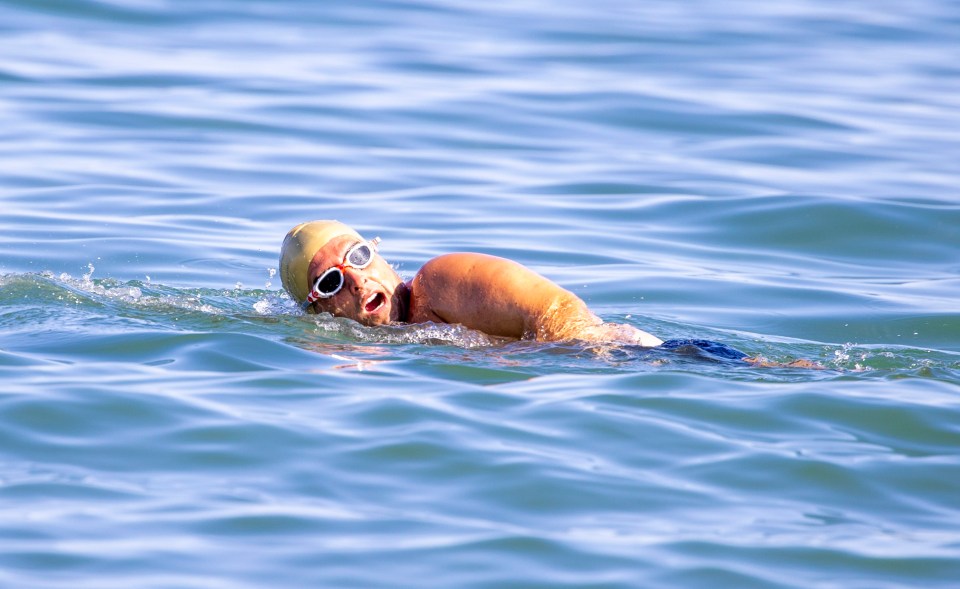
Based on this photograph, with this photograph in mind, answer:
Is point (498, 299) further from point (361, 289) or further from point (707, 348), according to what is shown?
point (707, 348)

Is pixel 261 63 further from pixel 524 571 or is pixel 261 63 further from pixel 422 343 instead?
pixel 524 571

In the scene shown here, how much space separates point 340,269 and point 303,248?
25 cm

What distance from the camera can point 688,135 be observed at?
1454 centimetres

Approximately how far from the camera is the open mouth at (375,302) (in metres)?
7.16

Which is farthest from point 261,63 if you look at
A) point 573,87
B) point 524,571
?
point 524,571

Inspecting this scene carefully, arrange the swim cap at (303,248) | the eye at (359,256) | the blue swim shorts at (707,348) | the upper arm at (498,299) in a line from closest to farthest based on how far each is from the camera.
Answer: the blue swim shorts at (707,348) < the upper arm at (498,299) < the eye at (359,256) < the swim cap at (303,248)

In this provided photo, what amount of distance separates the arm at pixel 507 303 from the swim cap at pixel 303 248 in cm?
57

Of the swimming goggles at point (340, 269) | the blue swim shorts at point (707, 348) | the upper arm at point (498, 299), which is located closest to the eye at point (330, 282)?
the swimming goggles at point (340, 269)

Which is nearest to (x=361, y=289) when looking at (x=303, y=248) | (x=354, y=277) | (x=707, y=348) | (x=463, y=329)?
(x=354, y=277)

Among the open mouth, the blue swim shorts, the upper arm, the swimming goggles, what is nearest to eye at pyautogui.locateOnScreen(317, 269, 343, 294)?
the swimming goggles

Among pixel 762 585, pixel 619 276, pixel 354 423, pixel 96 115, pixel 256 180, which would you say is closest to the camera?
pixel 762 585

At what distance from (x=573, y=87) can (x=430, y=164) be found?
422 cm

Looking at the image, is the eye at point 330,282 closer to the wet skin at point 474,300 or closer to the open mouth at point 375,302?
the wet skin at point 474,300

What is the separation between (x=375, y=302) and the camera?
720 cm
